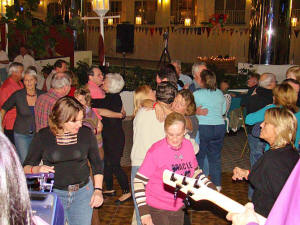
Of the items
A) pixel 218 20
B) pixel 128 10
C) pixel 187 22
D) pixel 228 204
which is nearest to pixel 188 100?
pixel 228 204

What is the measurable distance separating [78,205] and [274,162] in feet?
4.58

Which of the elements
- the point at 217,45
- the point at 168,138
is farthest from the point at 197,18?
the point at 168,138

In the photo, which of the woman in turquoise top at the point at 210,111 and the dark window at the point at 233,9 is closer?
the woman in turquoise top at the point at 210,111

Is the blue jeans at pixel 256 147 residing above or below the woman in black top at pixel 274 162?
below

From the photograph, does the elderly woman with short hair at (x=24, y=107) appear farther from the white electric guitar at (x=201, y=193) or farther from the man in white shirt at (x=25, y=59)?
the man in white shirt at (x=25, y=59)

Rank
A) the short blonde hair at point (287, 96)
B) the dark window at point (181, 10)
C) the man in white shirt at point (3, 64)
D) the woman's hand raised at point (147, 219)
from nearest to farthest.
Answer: the woman's hand raised at point (147, 219) → the short blonde hair at point (287, 96) → the man in white shirt at point (3, 64) → the dark window at point (181, 10)

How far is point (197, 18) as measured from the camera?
70.7ft

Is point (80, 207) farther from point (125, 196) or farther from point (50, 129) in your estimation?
point (125, 196)

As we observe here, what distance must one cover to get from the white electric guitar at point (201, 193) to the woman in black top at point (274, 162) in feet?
2.38

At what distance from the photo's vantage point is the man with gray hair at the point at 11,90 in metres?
4.61

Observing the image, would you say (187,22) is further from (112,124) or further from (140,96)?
(140,96)

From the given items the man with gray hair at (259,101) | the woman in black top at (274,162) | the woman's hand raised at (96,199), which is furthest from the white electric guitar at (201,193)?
the man with gray hair at (259,101)

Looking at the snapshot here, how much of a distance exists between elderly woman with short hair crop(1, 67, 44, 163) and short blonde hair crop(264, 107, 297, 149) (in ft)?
8.55

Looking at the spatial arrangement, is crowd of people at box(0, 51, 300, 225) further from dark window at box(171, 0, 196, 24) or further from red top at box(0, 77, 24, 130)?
dark window at box(171, 0, 196, 24)
